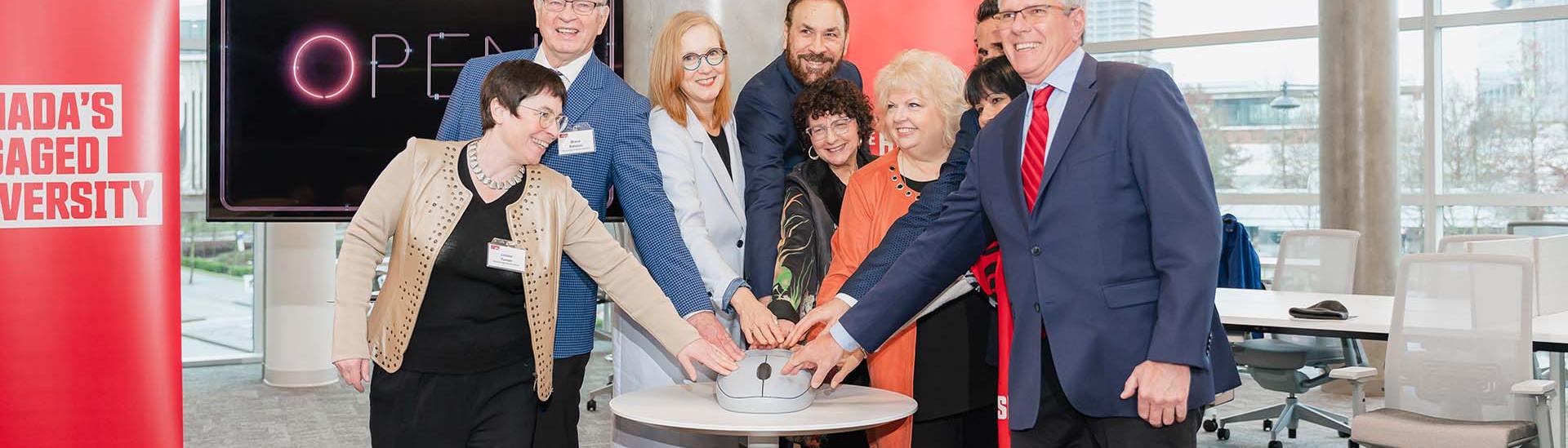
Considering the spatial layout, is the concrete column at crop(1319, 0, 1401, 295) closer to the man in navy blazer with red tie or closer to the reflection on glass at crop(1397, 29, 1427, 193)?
the reflection on glass at crop(1397, 29, 1427, 193)

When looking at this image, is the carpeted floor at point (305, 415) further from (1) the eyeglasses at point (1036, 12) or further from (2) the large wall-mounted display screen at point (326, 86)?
(1) the eyeglasses at point (1036, 12)

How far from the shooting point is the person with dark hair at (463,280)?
272 centimetres

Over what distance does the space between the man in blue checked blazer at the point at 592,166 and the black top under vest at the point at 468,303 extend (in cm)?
31

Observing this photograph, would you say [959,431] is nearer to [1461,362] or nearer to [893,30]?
[893,30]

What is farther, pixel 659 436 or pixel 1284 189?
pixel 1284 189

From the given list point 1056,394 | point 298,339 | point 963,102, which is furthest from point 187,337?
point 1056,394

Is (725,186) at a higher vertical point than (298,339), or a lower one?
higher

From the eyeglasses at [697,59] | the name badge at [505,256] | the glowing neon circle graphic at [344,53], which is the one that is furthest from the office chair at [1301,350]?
the name badge at [505,256]

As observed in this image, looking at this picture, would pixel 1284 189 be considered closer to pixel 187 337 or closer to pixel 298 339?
pixel 298 339

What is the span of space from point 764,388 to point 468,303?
2.21 feet

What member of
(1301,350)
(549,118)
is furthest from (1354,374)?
(549,118)

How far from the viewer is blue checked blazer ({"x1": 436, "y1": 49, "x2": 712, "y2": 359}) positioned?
3.10m

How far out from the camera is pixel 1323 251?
7.04 meters

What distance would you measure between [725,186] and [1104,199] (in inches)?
55.3
